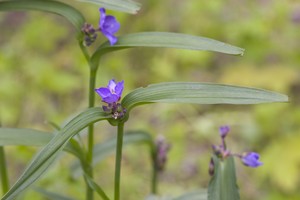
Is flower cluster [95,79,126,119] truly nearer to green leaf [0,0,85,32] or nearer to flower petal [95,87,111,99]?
flower petal [95,87,111,99]

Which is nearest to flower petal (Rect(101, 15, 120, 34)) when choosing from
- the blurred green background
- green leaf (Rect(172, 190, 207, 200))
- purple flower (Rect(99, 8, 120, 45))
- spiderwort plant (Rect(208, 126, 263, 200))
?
purple flower (Rect(99, 8, 120, 45))

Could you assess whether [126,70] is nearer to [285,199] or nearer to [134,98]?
[285,199]

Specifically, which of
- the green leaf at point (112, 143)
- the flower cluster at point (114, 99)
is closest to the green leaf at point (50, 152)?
the flower cluster at point (114, 99)

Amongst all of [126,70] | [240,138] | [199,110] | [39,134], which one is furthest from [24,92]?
[39,134]

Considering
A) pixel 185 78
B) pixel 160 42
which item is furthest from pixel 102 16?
pixel 185 78

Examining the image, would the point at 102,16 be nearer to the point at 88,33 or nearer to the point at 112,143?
the point at 88,33
